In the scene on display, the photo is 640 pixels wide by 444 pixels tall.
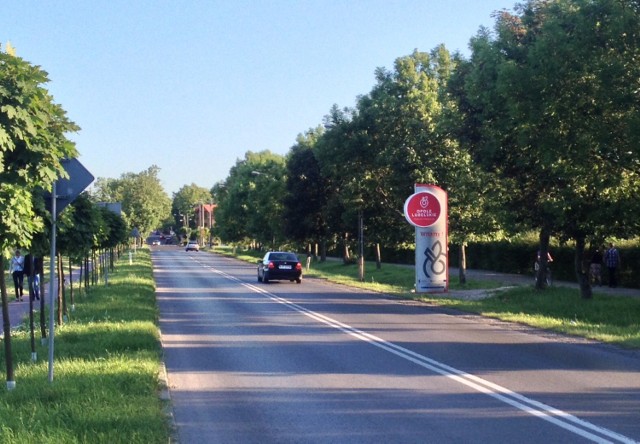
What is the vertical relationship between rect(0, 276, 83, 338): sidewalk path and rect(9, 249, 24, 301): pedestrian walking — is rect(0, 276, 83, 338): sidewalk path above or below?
below

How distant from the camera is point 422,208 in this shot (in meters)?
25.4

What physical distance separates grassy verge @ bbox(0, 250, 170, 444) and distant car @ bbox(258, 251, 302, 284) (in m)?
20.3

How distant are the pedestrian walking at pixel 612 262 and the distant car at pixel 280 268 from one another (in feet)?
44.9

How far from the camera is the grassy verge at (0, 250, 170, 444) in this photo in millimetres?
6906

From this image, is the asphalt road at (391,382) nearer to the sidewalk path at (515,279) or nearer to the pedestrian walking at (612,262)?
the sidewalk path at (515,279)

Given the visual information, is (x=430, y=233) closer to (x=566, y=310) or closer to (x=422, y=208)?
(x=422, y=208)

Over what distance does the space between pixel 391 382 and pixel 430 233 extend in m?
15.9

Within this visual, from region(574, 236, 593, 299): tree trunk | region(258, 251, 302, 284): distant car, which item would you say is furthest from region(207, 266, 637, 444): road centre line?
region(258, 251, 302, 284): distant car

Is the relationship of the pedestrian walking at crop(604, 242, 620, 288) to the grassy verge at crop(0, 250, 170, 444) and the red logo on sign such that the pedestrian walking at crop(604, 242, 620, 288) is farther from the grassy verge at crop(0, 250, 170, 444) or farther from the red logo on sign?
the grassy verge at crop(0, 250, 170, 444)

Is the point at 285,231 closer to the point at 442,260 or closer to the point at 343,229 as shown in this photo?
the point at 343,229

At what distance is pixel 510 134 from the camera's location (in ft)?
71.4

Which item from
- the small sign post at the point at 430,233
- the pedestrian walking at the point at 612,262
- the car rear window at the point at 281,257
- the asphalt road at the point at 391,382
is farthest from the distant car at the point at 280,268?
the asphalt road at the point at 391,382

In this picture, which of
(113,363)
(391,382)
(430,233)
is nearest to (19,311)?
(430,233)

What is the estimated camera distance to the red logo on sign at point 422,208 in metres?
25.4
